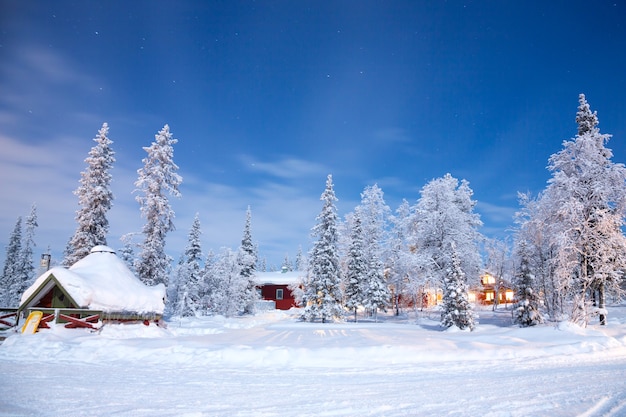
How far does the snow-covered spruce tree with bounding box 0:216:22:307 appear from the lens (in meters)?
48.6

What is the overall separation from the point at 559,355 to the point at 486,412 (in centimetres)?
994

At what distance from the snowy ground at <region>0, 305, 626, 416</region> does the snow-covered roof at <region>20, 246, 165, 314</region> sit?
11.3 ft

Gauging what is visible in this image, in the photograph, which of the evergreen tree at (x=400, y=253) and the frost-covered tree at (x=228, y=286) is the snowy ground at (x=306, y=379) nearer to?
the evergreen tree at (x=400, y=253)

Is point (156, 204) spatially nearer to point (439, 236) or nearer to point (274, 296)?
point (439, 236)

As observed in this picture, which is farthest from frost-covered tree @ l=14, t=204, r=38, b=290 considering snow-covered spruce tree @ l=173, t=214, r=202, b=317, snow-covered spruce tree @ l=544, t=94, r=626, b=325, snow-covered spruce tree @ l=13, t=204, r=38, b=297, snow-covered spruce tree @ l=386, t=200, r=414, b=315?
snow-covered spruce tree @ l=544, t=94, r=626, b=325

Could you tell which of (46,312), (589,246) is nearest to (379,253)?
(589,246)

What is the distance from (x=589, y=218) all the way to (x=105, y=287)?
2817 centimetres

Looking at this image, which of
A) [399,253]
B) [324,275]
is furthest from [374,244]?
[324,275]

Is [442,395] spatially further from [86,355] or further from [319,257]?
[319,257]

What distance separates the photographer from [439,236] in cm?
3509

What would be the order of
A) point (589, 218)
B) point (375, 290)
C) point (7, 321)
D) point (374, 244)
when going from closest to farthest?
point (7, 321), point (589, 218), point (375, 290), point (374, 244)

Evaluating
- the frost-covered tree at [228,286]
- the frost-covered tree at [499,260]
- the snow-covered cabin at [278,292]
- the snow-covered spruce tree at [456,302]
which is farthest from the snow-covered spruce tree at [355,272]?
the snow-covered cabin at [278,292]

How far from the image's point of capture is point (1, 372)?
9.24 m

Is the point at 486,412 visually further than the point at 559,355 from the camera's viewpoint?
No
